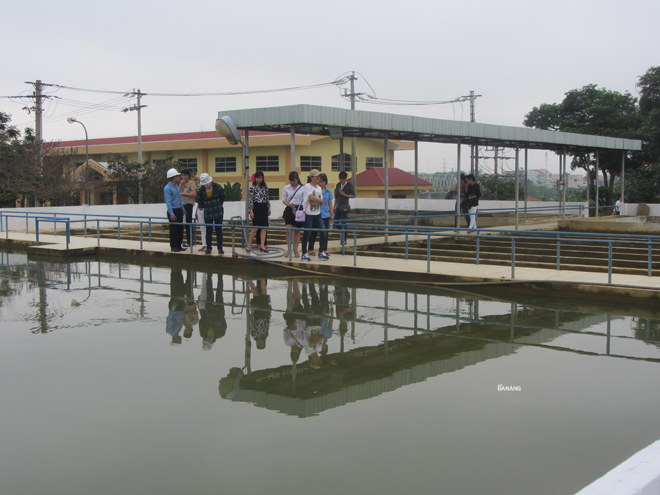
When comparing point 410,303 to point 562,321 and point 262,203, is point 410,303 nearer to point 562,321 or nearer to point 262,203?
point 562,321

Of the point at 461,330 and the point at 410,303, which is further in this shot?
the point at 410,303

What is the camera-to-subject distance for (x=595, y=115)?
1651 inches

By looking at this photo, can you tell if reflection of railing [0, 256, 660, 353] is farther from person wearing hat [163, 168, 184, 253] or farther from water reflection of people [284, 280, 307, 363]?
person wearing hat [163, 168, 184, 253]

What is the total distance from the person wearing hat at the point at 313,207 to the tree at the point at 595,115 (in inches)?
1131

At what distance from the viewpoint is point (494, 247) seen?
13.9 meters

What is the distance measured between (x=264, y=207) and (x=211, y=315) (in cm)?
485

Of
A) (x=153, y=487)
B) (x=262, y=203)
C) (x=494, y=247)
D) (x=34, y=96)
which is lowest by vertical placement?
(x=153, y=487)

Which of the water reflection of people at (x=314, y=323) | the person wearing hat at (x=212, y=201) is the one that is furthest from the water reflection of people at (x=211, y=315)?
the person wearing hat at (x=212, y=201)

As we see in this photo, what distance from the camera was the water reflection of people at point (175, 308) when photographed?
24.2 ft

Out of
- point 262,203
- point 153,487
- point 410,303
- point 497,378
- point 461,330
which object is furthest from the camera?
point 262,203

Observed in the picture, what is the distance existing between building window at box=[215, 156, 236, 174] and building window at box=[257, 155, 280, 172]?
232 cm

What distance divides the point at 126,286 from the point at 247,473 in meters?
7.66

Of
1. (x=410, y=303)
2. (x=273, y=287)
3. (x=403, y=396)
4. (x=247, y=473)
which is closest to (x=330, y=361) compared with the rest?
(x=403, y=396)

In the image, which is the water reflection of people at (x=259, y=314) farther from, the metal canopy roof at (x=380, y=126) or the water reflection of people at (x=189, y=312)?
the metal canopy roof at (x=380, y=126)
